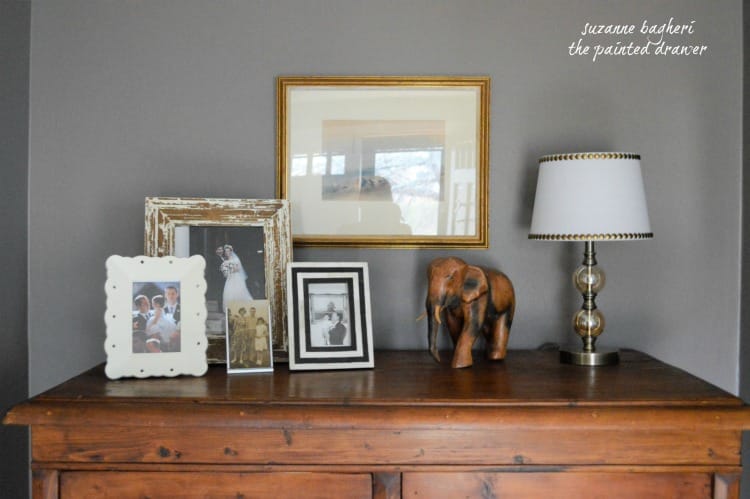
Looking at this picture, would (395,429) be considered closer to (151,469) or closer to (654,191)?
(151,469)

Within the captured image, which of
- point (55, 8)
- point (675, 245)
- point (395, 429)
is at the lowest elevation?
point (395, 429)

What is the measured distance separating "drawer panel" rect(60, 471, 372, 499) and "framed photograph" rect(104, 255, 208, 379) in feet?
0.84

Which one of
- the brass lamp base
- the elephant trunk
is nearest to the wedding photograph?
the elephant trunk

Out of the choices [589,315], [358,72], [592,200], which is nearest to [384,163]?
[358,72]

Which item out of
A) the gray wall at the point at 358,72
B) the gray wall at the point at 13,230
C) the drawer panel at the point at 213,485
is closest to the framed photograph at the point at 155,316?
the drawer panel at the point at 213,485

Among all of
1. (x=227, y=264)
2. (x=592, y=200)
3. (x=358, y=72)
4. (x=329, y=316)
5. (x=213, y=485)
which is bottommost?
(x=213, y=485)

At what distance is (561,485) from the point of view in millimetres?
1344

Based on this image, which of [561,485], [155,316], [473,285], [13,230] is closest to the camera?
[561,485]

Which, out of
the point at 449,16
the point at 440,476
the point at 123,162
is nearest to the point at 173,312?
the point at 123,162

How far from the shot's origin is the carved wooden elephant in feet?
5.39

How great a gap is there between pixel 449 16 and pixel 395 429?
4.03ft

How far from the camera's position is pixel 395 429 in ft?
4.37

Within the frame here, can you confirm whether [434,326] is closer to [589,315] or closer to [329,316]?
[329,316]

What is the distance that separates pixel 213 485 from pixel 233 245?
2.12 feet
